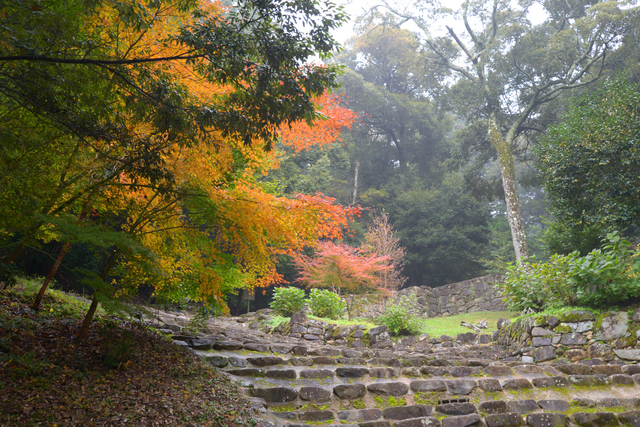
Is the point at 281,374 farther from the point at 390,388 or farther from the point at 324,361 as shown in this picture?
the point at 390,388

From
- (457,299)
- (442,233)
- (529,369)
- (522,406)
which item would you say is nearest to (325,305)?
(529,369)

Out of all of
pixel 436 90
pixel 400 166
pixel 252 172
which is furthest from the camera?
pixel 400 166

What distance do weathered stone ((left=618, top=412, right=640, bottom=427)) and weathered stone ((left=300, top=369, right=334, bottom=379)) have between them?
3.12 meters

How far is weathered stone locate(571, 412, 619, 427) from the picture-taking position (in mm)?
3816

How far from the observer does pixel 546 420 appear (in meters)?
3.75

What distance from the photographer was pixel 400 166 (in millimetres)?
23719

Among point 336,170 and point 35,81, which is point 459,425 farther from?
point 336,170

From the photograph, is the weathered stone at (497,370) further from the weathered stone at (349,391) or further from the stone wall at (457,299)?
the stone wall at (457,299)

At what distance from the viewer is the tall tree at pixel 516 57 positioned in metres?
13.9

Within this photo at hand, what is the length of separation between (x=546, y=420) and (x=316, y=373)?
2444 millimetres

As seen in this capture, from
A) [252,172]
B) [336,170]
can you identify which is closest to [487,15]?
[336,170]

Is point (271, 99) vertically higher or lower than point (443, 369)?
higher

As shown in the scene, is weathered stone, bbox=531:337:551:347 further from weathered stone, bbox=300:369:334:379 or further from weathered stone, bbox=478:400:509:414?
weathered stone, bbox=300:369:334:379

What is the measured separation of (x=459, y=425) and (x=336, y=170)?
63.4ft
